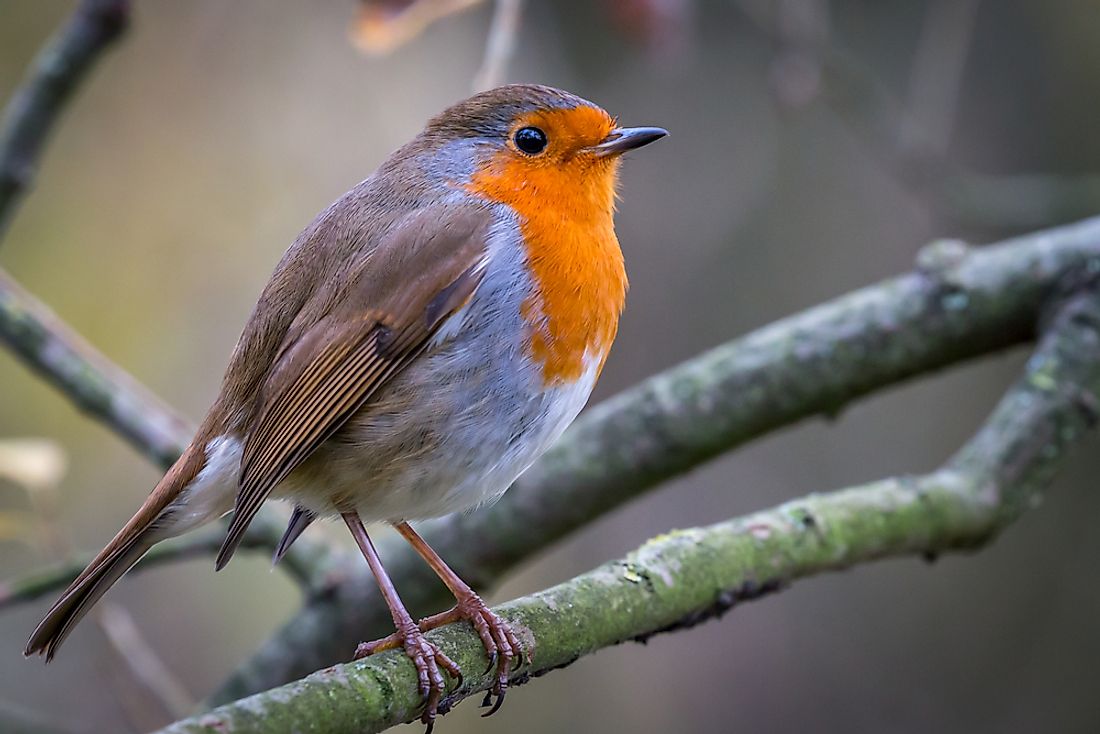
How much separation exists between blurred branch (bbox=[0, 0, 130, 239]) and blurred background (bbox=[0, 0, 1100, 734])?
2153 mm

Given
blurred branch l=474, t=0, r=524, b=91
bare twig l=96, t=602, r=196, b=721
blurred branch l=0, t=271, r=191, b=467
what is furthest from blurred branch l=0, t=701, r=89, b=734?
blurred branch l=474, t=0, r=524, b=91

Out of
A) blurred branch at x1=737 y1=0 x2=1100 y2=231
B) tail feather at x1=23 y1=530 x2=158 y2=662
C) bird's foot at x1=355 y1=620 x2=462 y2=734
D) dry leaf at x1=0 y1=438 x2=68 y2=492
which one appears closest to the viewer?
bird's foot at x1=355 y1=620 x2=462 y2=734

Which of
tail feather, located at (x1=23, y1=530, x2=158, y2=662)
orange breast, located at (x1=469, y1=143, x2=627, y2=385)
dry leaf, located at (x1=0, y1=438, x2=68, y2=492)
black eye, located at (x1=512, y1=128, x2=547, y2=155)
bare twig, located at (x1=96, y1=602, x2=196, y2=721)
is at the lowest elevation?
bare twig, located at (x1=96, y1=602, x2=196, y2=721)

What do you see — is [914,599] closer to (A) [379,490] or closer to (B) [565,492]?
(B) [565,492]

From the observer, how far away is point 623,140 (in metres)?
2.81

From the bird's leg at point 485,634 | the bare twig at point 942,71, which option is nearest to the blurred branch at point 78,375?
the bird's leg at point 485,634

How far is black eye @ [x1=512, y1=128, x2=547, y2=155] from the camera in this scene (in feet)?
9.27

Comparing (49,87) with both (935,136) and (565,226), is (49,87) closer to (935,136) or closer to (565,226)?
(565,226)

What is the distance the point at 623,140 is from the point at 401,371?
0.81m

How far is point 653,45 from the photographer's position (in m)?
3.34

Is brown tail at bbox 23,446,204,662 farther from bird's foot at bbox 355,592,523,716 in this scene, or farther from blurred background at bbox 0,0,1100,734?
blurred background at bbox 0,0,1100,734

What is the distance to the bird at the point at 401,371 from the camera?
7.91ft

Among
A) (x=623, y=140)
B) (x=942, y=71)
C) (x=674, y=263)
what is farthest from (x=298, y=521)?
(x=942, y=71)

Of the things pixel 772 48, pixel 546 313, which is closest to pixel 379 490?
pixel 546 313
